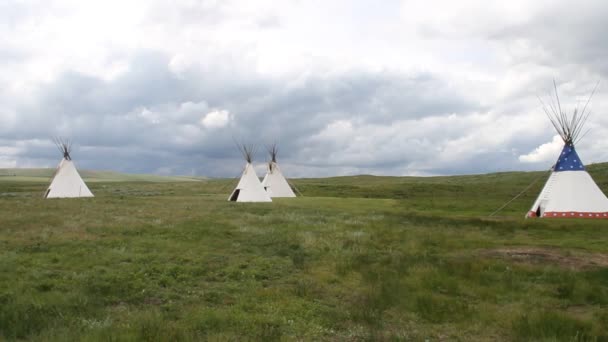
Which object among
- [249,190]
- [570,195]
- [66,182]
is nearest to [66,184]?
[66,182]

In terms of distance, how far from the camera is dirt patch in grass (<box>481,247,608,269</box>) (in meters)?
14.2

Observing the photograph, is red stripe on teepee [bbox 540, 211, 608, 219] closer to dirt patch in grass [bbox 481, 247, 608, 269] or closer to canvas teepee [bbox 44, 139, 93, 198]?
dirt patch in grass [bbox 481, 247, 608, 269]

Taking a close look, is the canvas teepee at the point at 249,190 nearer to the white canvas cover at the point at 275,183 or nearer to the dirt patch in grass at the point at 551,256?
the white canvas cover at the point at 275,183

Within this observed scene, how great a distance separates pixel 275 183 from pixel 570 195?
87.1ft

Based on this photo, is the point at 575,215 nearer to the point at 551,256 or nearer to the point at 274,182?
the point at 551,256

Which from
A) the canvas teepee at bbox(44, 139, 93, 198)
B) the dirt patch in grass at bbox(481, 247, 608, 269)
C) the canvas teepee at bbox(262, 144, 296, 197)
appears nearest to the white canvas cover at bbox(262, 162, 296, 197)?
the canvas teepee at bbox(262, 144, 296, 197)

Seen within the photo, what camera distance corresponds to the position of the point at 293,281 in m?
11.7

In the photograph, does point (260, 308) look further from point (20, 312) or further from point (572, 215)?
point (572, 215)

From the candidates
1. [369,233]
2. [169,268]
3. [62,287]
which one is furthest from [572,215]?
[62,287]

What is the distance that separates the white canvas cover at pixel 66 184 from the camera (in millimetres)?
41625

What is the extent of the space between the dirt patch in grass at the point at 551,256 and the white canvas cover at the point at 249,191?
77.9 feet

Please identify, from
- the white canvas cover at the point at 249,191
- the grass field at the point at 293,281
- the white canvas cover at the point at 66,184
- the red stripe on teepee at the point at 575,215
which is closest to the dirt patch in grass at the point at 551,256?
the grass field at the point at 293,281

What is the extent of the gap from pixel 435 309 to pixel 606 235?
1571 cm

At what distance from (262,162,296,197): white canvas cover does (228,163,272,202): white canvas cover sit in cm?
677
